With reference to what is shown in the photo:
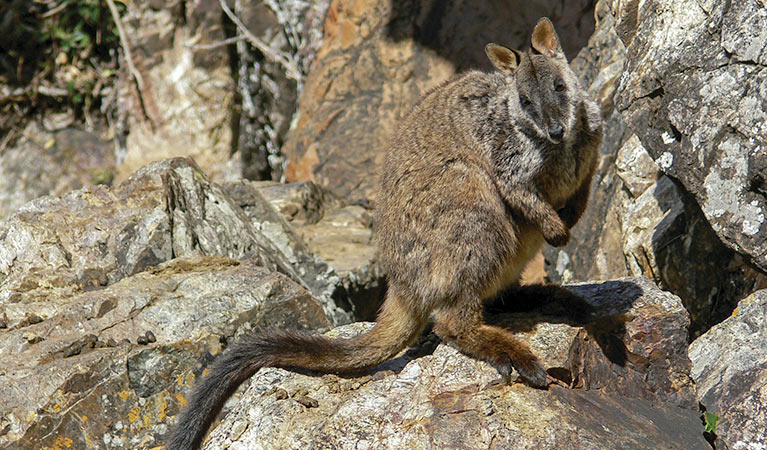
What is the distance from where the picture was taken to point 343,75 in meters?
9.98

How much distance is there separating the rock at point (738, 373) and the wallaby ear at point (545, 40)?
1.99m

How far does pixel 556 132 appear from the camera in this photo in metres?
4.29

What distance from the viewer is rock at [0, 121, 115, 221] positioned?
37.7ft

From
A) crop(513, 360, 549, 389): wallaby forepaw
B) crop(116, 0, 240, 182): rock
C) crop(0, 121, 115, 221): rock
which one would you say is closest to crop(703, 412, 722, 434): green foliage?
crop(513, 360, 549, 389): wallaby forepaw

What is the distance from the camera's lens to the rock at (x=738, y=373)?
4164mm

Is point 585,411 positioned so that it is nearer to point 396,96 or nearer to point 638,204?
point 638,204

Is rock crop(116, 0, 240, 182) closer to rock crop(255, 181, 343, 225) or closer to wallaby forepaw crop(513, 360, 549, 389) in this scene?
rock crop(255, 181, 343, 225)

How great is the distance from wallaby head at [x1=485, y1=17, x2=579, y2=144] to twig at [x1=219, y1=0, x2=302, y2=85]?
21.9 feet

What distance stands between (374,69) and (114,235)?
4.98 meters

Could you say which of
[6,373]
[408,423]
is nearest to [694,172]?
[408,423]

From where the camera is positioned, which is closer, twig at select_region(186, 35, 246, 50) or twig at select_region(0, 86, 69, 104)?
twig at select_region(186, 35, 246, 50)

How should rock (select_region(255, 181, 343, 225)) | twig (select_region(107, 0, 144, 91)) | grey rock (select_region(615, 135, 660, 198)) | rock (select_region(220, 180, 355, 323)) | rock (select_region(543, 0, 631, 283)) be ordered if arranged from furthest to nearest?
twig (select_region(107, 0, 144, 91)) → rock (select_region(255, 181, 343, 225)) → rock (select_region(543, 0, 631, 283)) → rock (select_region(220, 180, 355, 323)) → grey rock (select_region(615, 135, 660, 198))

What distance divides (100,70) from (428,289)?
29.6 feet

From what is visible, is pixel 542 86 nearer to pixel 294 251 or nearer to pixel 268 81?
pixel 294 251
